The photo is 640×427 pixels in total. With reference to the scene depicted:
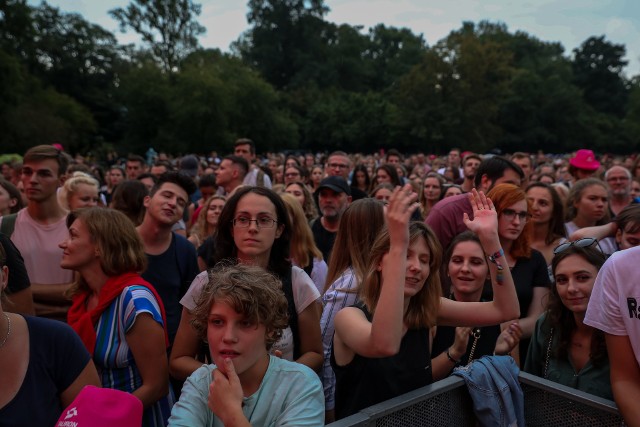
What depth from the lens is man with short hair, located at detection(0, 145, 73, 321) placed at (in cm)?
383

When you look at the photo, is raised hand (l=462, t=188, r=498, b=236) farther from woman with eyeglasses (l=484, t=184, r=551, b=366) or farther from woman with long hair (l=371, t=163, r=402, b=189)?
woman with long hair (l=371, t=163, r=402, b=189)

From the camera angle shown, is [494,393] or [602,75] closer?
[494,393]

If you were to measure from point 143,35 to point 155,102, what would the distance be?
14795mm

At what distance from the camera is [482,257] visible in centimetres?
342

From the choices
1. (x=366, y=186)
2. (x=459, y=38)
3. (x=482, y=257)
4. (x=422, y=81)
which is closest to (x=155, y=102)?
(x=422, y=81)

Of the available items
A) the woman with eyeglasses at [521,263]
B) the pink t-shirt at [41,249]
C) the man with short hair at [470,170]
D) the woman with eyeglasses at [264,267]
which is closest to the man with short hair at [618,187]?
the man with short hair at [470,170]

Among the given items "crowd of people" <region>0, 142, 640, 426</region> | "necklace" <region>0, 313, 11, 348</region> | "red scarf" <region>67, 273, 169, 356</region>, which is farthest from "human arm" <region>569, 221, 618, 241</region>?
"necklace" <region>0, 313, 11, 348</region>

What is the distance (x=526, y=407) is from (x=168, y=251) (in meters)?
2.58

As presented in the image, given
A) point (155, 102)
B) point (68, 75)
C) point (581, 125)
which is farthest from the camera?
point (581, 125)

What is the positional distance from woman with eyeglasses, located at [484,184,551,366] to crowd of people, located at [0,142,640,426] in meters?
0.01

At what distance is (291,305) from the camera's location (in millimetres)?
2883

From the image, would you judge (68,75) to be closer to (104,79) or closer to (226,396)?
(104,79)

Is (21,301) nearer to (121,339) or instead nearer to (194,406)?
(121,339)

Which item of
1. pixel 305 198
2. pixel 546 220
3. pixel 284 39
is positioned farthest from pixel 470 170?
pixel 284 39
